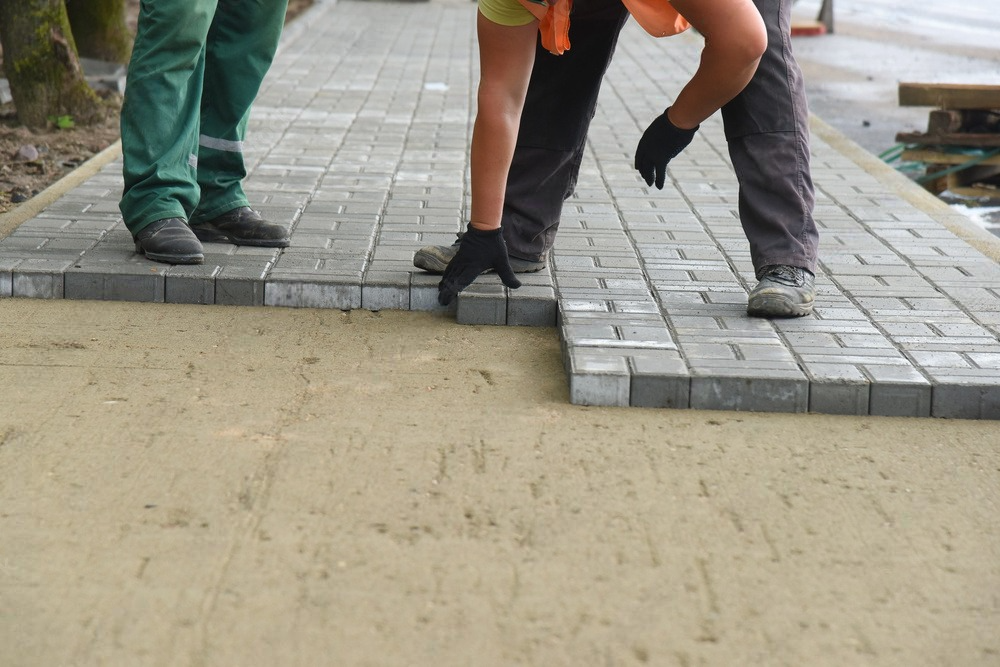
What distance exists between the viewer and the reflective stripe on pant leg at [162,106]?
12.9 ft

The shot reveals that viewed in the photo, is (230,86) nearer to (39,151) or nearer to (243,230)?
(243,230)

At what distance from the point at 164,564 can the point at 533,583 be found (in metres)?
0.67

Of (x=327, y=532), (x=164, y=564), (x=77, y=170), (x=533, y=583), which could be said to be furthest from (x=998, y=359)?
(x=77, y=170)

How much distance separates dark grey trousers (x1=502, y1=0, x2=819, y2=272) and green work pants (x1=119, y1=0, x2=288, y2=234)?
1090 mm

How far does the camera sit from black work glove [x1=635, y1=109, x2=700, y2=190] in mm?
3547

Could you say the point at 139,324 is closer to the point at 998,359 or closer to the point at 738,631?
the point at 738,631

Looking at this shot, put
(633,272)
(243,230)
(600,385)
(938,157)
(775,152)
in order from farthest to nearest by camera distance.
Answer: (938,157)
(243,230)
(633,272)
(775,152)
(600,385)

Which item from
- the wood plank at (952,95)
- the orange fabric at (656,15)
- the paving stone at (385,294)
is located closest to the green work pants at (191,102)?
the paving stone at (385,294)

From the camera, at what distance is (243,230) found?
4.29 m

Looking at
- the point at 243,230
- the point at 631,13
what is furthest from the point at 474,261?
the point at 243,230

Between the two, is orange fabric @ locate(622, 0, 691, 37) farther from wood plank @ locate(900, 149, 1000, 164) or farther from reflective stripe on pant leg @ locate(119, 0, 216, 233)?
wood plank @ locate(900, 149, 1000, 164)

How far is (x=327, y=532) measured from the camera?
93.0 inches

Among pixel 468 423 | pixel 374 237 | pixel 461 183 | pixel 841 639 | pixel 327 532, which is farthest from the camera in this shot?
pixel 461 183

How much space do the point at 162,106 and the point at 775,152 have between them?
6.54ft
